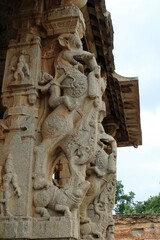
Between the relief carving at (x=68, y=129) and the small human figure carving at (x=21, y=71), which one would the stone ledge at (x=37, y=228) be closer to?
the relief carving at (x=68, y=129)

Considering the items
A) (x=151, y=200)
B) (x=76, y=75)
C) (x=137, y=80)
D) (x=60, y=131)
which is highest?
(x=151, y=200)

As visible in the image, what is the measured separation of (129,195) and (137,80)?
3625 centimetres

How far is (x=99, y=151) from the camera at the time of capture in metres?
6.22

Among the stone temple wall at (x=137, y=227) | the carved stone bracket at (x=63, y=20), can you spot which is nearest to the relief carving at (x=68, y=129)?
the carved stone bracket at (x=63, y=20)

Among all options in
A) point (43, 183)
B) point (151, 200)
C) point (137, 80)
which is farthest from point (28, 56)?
A: point (151, 200)

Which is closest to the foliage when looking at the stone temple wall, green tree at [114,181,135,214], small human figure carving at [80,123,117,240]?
green tree at [114,181,135,214]

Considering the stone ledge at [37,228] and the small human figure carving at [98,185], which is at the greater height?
the small human figure carving at [98,185]

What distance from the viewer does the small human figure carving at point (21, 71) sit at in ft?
16.3

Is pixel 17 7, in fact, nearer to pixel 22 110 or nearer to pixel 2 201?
pixel 22 110

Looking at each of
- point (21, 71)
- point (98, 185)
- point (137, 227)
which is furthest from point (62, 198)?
point (137, 227)

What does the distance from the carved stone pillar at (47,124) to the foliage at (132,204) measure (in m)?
33.8

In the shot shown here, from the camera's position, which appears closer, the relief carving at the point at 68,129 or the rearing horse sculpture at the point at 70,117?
the relief carving at the point at 68,129

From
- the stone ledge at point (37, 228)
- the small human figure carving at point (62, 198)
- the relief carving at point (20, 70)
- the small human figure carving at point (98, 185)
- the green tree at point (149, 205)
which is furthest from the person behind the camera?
the green tree at point (149, 205)

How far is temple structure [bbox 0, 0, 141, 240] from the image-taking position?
4312 mm
